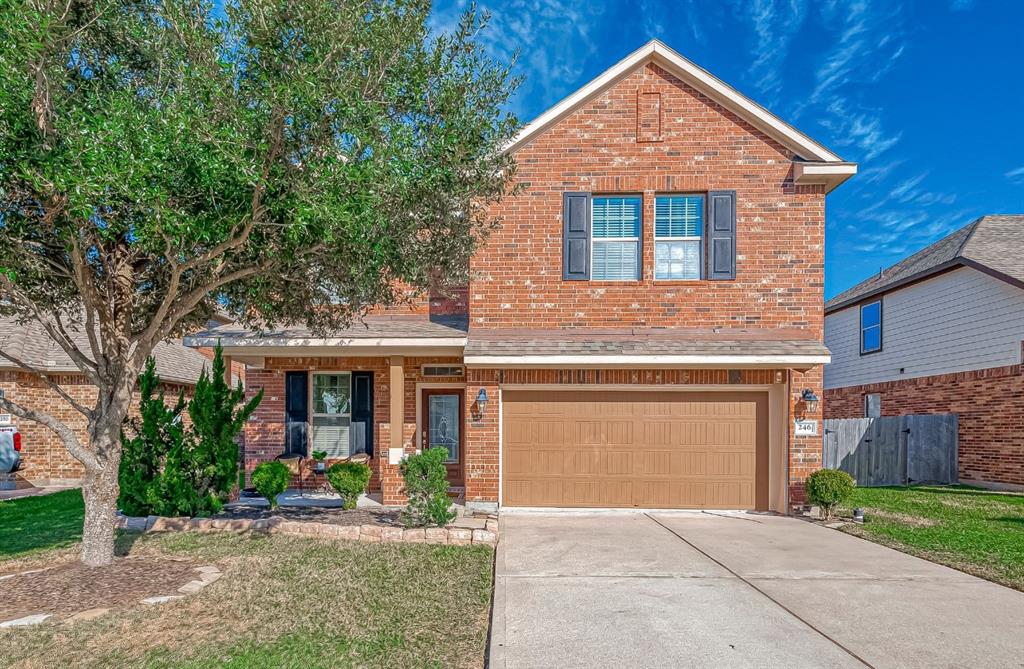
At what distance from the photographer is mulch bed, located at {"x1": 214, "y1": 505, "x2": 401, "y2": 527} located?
28.7 ft

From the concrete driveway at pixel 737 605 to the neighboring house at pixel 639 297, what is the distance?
1890 millimetres

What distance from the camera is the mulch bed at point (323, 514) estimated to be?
345 inches

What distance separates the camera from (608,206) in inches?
416

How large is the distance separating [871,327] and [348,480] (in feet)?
54.7

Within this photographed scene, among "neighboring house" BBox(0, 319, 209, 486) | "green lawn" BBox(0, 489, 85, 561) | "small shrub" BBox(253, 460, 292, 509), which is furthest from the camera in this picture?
"neighboring house" BBox(0, 319, 209, 486)

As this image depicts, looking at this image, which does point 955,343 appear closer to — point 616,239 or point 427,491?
point 616,239

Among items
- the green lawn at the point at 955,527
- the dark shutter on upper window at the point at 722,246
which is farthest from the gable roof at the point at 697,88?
the green lawn at the point at 955,527

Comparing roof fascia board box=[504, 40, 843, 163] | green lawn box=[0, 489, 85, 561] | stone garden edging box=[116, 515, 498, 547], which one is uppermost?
roof fascia board box=[504, 40, 843, 163]

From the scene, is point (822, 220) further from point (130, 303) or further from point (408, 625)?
point (130, 303)

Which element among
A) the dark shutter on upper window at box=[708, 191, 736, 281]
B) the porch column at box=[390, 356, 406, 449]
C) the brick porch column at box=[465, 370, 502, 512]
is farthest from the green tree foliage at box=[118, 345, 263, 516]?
the dark shutter on upper window at box=[708, 191, 736, 281]

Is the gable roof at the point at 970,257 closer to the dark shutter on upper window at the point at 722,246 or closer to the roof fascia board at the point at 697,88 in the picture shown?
the roof fascia board at the point at 697,88

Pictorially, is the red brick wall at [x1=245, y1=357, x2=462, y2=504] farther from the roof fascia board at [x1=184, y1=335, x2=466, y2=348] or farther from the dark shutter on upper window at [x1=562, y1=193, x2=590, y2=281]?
the dark shutter on upper window at [x1=562, y1=193, x2=590, y2=281]

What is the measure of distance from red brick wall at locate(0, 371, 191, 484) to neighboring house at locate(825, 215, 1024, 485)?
67.9 ft

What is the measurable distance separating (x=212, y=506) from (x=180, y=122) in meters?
6.08
